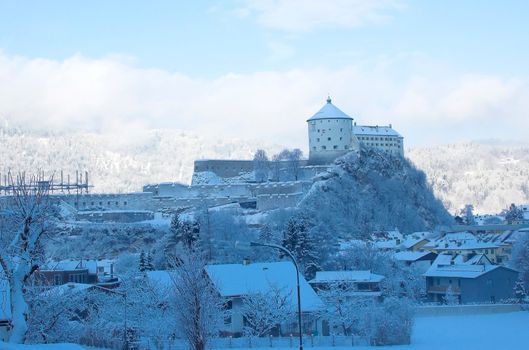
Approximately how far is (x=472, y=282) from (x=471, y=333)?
1500 centimetres

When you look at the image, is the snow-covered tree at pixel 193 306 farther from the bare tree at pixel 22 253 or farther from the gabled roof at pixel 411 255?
the gabled roof at pixel 411 255

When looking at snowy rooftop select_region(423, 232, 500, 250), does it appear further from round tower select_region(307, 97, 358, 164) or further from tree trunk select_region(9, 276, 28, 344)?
tree trunk select_region(9, 276, 28, 344)

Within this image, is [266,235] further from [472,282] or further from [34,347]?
[34,347]

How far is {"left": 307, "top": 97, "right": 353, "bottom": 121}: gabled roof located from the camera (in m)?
97.7

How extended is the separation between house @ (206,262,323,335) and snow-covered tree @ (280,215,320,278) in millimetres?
12014

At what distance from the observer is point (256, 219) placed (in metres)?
78.1

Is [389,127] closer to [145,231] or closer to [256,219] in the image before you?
[256,219]

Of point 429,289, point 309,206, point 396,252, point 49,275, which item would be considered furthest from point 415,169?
point 49,275

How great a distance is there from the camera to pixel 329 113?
98312 millimetres

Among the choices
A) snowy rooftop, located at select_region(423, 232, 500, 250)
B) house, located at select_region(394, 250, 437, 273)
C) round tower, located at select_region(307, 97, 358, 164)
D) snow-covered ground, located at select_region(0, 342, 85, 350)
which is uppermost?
round tower, located at select_region(307, 97, 358, 164)

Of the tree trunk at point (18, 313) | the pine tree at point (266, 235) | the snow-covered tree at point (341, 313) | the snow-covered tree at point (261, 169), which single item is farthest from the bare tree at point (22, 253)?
the snow-covered tree at point (261, 169)

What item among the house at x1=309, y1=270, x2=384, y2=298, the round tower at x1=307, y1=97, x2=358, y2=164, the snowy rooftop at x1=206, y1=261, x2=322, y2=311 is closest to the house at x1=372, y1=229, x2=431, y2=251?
the round tower at x1=307, y1=97, x2=358, y2=164

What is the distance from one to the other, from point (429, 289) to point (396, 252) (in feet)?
36.9

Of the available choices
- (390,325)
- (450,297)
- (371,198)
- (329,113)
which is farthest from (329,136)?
(390,325)
